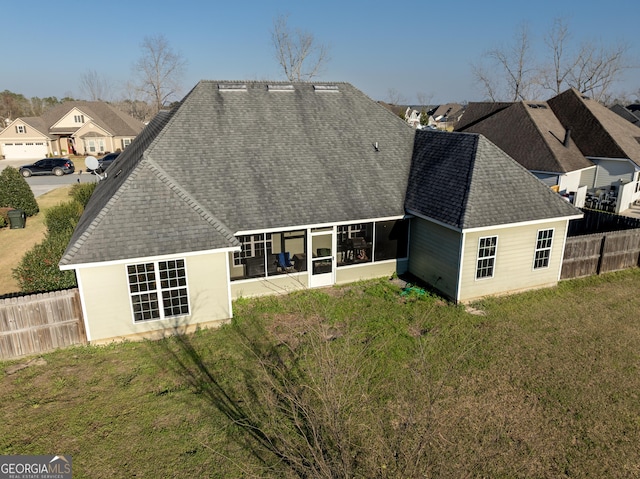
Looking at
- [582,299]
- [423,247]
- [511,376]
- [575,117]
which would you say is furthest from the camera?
[575,117]

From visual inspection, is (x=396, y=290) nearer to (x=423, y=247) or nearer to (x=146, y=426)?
(x=423, y=247)

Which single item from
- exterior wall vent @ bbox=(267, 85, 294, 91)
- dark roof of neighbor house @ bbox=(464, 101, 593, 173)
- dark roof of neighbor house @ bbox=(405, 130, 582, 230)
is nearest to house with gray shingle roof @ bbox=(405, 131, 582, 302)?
dark roof of neighbor house @ bbox=(405, 130, 582, 230)

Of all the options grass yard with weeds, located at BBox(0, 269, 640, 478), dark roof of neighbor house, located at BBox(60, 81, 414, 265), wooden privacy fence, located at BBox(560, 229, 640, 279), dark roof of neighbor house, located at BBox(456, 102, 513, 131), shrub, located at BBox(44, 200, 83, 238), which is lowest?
grass yard with weeds, located at BBox(0, 269, 640, 478)

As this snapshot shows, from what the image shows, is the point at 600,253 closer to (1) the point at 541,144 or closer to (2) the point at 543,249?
(2) the point at 543,249

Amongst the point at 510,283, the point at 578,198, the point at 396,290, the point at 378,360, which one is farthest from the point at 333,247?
the point at 578,198

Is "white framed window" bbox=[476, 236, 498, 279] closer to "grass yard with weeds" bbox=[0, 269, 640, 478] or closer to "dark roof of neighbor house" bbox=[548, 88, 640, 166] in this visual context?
"grass yard with weeds" bbox=[0, 269, 640, 478]

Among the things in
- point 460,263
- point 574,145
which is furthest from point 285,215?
point 574,145

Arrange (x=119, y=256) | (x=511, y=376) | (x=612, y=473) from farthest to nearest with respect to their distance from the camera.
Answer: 1. (x=119, y=256)
2. (x=511, y=376)
3. (x=612, y=473)
